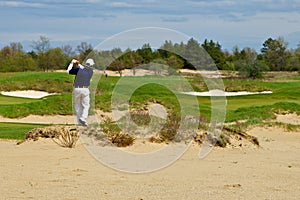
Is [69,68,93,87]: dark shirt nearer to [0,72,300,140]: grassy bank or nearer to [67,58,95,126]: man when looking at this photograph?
[67,58,95,126]: man

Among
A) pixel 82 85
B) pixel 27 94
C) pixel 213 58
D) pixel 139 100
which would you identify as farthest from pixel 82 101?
pixel 213 58

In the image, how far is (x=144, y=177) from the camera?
10000mm

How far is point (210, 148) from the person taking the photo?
13.4 metres

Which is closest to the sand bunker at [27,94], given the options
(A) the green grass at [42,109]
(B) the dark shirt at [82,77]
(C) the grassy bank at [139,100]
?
(C) the grassy bank at [139,100]

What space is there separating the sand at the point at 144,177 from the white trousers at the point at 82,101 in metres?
0.99

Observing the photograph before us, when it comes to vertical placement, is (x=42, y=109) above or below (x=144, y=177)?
below

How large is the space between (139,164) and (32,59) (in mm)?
77899

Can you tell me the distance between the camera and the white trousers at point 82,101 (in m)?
13.1

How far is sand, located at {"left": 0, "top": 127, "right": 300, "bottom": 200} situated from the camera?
8.55 m

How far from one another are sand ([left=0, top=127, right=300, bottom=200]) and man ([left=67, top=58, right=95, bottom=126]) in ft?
3.35

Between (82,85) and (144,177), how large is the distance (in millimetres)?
3761

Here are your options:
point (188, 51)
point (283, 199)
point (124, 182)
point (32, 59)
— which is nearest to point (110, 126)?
point (124, 182)

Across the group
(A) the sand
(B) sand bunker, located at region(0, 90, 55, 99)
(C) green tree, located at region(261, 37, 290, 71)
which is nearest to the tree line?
(C) green tree, located at region(261, 37, 290, 71)

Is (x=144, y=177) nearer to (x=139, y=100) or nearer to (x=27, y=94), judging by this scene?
(x=139, y=100)
